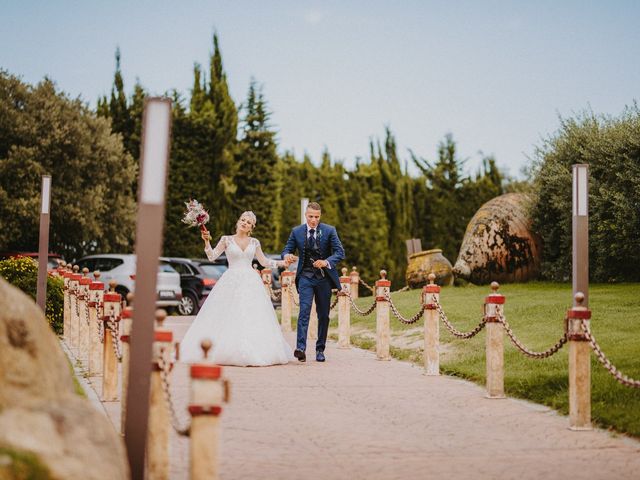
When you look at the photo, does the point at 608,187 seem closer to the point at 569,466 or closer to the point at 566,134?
the point at 566,134

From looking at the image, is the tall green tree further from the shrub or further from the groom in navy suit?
the groom in navy suit

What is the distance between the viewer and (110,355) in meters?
10.1

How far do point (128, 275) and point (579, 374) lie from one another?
18830 millimetres

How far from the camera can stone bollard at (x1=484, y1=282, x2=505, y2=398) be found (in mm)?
10328

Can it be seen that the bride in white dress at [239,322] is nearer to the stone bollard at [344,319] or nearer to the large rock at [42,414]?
the stone bollard at [344,319]

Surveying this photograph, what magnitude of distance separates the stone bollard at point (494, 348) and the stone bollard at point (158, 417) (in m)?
4.87

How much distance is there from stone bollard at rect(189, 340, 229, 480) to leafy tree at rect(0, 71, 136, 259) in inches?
1115

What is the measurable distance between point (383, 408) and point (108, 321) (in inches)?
122

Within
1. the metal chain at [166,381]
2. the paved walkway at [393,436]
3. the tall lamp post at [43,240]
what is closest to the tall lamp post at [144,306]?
the metal chain at [166,381]

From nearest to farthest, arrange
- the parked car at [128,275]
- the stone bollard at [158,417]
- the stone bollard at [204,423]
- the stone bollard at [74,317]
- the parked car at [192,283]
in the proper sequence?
the stone bollard at [204,423]
the stone bollard at [158,417]
the stone bollard at [74,317]
the parked car at [128,275]
the parked car at [192,283]

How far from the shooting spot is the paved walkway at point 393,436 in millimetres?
6770

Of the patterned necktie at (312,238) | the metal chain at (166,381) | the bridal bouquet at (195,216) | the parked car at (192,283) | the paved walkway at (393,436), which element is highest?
the bridal bouquet at (195,216)

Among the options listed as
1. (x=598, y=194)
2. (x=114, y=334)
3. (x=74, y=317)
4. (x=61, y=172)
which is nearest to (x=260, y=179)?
(x=61, y=172)

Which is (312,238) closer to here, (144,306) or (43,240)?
(43,240)
